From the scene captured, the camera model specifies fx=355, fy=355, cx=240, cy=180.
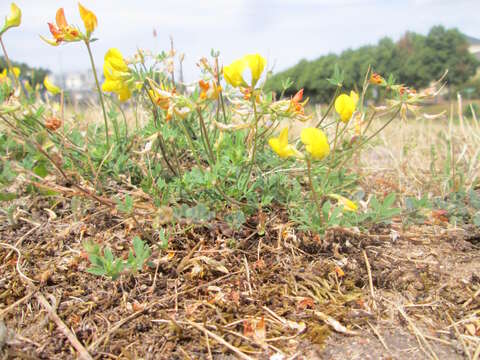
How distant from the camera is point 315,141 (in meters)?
1.11

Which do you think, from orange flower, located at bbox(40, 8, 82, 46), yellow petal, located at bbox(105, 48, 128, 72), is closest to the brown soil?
yellow petal, located at bbox(105, 48, 128, 72)

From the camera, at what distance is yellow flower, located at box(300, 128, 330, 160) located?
1.11 m

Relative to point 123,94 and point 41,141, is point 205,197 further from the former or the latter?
point 41,141

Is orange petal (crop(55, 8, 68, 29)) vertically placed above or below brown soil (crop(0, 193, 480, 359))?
above

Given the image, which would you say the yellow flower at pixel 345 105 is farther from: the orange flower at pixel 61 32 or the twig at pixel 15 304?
the twig at pixel 15 304

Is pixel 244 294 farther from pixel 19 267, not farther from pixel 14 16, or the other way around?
pixel 14 16

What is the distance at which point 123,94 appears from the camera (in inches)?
55.6

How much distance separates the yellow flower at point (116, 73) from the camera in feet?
4.26

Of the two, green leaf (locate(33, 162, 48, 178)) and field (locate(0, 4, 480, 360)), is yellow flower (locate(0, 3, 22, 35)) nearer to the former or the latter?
field (locate(0, 4, 480, 360))

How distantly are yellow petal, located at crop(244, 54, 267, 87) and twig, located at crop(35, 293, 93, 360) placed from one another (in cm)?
96

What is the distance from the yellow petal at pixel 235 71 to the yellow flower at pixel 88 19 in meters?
0.56

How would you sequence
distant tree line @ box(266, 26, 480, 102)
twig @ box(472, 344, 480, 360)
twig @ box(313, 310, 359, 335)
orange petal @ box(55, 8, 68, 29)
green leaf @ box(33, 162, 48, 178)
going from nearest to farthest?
twig @ box(472, 344, 480, 360) < twig @ box(313, 310, 359, 335) < orange petal @ box(55, 8, 68, 29) < green leaf @ box(33, 162, 48, 178) < distant tree line @ box(266, 26, 480, 102)

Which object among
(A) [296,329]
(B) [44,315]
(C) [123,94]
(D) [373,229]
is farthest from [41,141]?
(D) [373,229]

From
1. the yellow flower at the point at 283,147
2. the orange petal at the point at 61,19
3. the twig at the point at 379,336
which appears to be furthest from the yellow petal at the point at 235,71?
the twig at the point at 379,336
